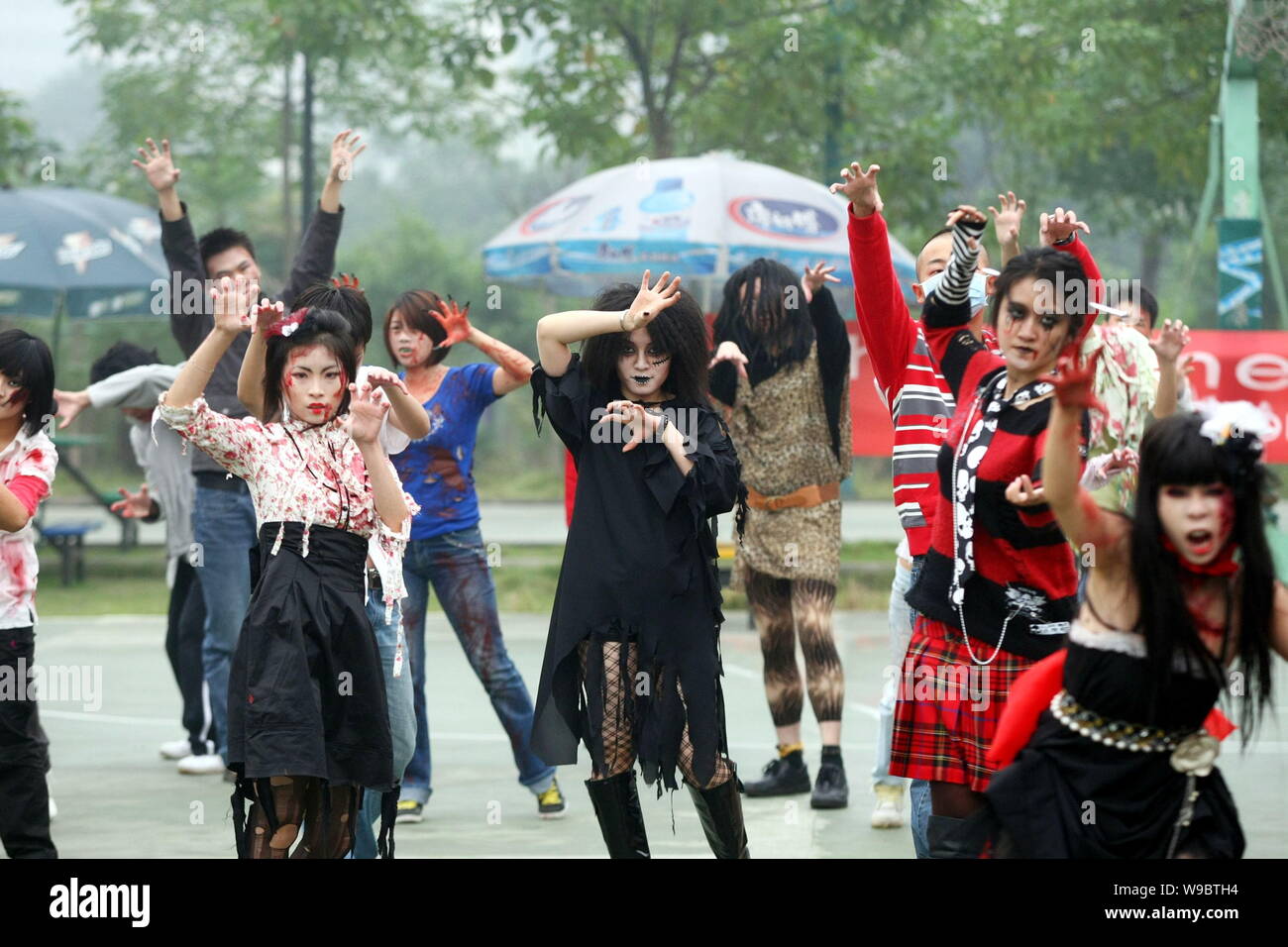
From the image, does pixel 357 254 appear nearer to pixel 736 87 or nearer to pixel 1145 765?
pixel 736 87

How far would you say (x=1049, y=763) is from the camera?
142 inches

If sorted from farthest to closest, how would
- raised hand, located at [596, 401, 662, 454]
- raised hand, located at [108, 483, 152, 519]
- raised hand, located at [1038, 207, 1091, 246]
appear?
raised hand, located at [108, 483, 152, 519]
raised hand, located at [1038, 207, 1091, 246]
raised hand, located at [596, 401, 662, 454]

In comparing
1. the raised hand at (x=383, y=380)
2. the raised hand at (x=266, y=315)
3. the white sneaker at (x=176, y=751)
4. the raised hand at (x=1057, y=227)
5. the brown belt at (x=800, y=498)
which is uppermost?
the raised hand at (x=1057, y=227)

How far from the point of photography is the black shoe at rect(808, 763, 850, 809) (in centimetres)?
645

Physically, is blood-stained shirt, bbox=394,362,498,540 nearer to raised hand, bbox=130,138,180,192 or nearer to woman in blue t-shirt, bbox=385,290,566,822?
woman in blue t-shirt, bbox=385,290,566,822

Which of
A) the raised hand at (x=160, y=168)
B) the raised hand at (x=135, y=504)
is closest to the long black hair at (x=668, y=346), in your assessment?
the raised hand at (x=160, y=168)

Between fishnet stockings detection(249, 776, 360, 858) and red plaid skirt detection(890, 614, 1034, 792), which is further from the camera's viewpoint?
fishnet stockings detection(249, 776, 360, 858)

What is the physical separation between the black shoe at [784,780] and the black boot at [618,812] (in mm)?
1919

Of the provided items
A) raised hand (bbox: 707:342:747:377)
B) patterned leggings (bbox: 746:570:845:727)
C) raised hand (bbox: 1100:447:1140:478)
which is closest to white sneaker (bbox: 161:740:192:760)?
patterned leggings (bbox: 746:570:845:727)

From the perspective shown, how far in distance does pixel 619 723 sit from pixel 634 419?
0.85m

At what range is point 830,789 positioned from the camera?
255 inches

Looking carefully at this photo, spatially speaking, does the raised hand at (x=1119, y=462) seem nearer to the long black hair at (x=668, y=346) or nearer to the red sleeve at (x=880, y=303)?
the red sleeve at (x=880, y=303)

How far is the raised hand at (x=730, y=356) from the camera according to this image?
641cm

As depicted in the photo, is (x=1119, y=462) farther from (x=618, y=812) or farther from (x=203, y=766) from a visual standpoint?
(x=203, y=766)
